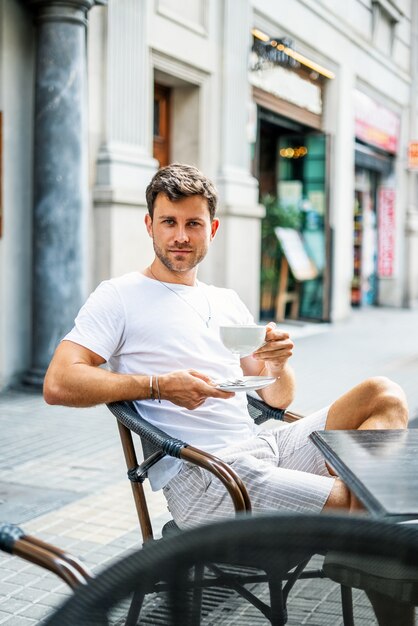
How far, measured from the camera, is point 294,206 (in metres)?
15.1

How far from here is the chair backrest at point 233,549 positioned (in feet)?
3.50

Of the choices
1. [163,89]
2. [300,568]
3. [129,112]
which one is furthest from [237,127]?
[300,568]

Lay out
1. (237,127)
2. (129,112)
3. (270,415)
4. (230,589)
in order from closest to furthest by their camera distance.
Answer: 1. (230,589)
2. (270,415)
3. (129,112)
4. (237,127)

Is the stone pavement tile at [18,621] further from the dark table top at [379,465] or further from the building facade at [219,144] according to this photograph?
the building facade at [219,144]

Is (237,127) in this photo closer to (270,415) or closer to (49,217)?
(49,217)

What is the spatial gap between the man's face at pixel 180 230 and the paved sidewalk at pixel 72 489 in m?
1.11

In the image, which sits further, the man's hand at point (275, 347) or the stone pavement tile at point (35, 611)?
the stone pavement tile at point (35, 611)

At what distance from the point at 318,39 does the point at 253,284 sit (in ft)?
16.2

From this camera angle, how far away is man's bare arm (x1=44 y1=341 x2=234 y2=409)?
2.55 m

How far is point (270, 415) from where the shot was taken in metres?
3.09

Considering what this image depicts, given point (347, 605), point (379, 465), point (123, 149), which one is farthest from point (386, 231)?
point (347, 605)

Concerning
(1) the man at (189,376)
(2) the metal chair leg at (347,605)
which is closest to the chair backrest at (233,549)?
(2) the metal chair leg at (347,605)

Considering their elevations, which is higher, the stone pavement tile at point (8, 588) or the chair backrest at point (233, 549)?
the chair backrest at point (233, 549)

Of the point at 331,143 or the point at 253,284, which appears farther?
the point at 331,143
